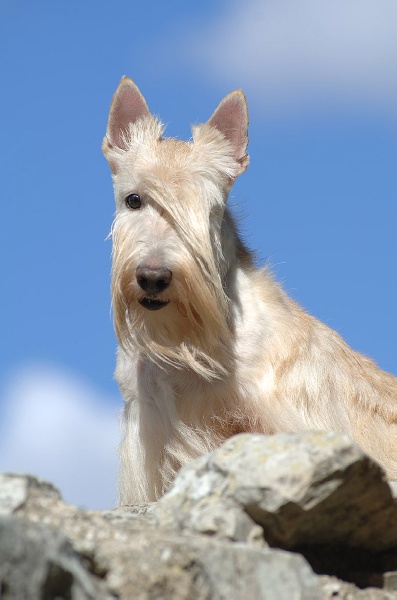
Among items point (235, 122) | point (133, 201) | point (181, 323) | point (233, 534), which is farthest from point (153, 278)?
point (233, 534)

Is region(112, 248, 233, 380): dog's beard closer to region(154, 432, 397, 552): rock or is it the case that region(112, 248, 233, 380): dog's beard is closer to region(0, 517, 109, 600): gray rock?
region(154, 432, 397, 552): rock

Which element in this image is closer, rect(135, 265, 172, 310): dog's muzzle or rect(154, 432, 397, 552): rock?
rect(154, 432, 397, 552): rock

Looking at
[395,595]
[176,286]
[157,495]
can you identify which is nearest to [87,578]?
[395,595]

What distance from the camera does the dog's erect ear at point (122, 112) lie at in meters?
9.76

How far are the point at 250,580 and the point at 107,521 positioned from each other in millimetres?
747

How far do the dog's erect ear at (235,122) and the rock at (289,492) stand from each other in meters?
5.04

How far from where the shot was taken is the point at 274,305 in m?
9.64

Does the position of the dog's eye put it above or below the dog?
above

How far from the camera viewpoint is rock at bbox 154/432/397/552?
457cm

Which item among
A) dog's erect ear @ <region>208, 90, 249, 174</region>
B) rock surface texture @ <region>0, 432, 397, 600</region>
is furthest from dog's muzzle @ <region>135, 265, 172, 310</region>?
rock surface texture @ <region>0, 432, 397, 600</region>

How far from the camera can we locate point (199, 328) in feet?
29.5

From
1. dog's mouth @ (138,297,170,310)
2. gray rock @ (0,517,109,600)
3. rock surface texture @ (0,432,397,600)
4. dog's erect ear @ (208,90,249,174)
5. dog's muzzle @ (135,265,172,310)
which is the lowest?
gray rock @ (0,517,109,600)

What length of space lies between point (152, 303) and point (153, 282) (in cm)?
23

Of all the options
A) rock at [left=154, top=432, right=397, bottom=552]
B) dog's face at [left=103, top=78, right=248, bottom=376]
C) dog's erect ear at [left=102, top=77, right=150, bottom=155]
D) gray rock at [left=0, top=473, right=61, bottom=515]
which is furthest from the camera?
dog's erect ear at [left=102, top=77, right=150, bottom=155]
